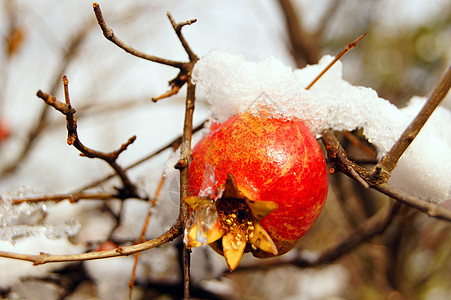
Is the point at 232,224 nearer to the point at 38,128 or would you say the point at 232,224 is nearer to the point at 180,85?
the point at 180,85

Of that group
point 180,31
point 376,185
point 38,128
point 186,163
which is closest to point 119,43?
point 180,31

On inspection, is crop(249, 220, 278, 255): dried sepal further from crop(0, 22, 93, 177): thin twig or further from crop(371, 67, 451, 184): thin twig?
crop(0, 22, 93, 177): thin twig

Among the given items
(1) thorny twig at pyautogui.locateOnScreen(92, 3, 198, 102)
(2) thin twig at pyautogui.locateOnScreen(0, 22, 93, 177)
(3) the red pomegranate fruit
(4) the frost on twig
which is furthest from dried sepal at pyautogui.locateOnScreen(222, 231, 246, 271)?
(2) thin twig at pyautogui.locateOnScreen(0, 22, 93, 177)

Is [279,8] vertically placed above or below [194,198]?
below

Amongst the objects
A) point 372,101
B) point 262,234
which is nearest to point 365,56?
point 372,101

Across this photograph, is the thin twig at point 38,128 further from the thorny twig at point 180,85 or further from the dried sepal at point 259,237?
the dried sepal at point 259,237

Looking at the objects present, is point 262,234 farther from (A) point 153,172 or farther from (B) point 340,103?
(A) point 153,172
